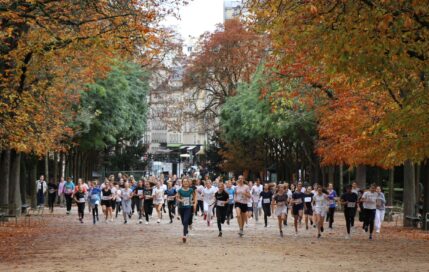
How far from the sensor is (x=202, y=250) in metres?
23.3

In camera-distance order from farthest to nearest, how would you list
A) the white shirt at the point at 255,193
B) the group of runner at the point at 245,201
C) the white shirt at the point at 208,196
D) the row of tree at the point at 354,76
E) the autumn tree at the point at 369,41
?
the white shirt at the point at 255,193
the white shirt at the point at 208,196
the group of runner at the point at 245,201
the row of tree at the point at 354,76
the autumn tree at the point at 369,41

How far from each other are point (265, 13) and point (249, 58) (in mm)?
56644

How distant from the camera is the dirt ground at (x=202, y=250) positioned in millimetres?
19141

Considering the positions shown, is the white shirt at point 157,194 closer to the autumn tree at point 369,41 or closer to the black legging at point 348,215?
the black legging at point 348,215

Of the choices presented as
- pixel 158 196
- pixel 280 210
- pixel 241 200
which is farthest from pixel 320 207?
pixel 158 196

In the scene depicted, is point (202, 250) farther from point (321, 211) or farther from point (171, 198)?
point (171, 198)

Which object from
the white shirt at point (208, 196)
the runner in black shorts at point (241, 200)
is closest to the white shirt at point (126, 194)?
the white shirt at point (208, 196)

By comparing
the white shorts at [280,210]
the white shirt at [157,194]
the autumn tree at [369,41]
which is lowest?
the white shorts at [280,210]

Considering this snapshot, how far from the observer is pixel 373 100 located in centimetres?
3572

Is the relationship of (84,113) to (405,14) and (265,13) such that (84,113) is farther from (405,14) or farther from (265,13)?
(405,14)

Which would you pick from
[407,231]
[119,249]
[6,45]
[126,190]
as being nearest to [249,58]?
[126,190]

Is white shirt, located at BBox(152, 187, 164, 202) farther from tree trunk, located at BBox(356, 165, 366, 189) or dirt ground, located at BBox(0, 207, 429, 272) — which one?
tree trunk, located at BBox(356, 165, 366, 189)

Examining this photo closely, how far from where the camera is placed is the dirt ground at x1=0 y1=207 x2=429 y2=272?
1914 cm

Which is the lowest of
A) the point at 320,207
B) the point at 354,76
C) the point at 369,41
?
the point at 320,207
